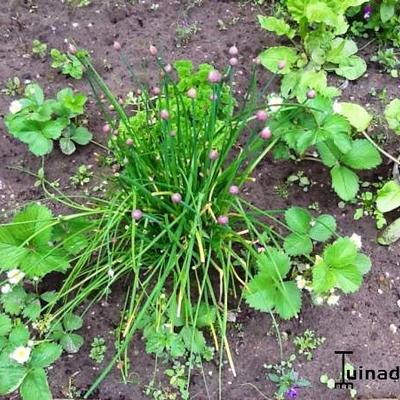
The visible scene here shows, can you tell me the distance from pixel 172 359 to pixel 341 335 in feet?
1.80

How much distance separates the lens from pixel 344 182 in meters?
2.07

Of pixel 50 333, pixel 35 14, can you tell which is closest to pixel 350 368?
pixel 50 333

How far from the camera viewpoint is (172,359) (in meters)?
1.93

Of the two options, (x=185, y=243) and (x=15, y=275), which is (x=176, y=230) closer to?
(x=185, y=243)

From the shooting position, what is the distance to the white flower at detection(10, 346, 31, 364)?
5.73 feet

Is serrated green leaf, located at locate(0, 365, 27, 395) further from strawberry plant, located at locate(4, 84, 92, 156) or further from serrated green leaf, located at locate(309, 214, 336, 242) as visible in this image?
serrated green leaf, located at locate(309, 214, 336, 242)

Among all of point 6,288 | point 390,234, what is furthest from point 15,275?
point 390,234

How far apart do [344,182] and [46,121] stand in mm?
1102

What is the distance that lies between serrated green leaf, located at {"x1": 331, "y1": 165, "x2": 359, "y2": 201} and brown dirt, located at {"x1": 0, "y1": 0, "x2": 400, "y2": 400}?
0.46ft

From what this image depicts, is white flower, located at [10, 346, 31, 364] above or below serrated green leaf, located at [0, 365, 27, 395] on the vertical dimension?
above

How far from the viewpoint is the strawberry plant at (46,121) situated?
2.24 meters

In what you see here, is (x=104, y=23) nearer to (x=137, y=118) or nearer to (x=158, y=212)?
(x=137, y=118)

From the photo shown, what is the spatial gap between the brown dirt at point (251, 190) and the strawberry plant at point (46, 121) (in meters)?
0.07

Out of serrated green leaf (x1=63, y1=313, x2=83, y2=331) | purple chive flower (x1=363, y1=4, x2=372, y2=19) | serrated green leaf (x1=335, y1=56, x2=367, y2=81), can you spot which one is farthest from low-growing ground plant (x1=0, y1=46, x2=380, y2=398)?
purple chive flower (x1=363, y1=4, x2=372, y2=19)
